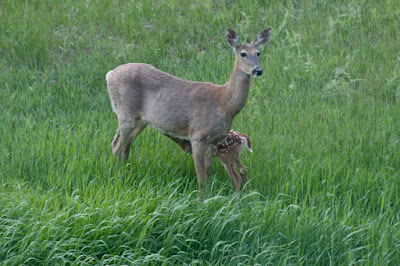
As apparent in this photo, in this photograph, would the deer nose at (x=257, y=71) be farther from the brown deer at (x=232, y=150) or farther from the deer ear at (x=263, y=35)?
the brown deer at (x=232, y=150)

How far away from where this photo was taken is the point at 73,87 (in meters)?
9.34

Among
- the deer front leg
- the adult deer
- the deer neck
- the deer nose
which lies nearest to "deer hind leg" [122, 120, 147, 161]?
the adult deer

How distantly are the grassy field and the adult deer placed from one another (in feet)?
1.29

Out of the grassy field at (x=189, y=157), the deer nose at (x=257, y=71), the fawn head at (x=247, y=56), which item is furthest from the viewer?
the fawn head at (x=247, y=56)

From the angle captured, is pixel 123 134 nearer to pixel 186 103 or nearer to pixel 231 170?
pixel 186 103

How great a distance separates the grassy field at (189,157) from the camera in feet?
17.5

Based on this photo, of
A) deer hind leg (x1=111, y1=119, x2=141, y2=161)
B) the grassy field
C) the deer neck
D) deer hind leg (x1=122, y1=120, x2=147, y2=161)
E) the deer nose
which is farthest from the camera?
deer hind leg (x1=122, y1=120, x2=147, y2=161)

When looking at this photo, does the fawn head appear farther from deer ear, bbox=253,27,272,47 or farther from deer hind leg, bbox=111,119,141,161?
deer hind leg, bbox=111,119,141,161

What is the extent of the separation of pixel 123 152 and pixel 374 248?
3.21 metres

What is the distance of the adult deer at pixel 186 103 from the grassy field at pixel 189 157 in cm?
39

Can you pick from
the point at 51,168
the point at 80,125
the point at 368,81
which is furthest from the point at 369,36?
the point at 51,168

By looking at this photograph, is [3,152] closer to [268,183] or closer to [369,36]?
[268,183]

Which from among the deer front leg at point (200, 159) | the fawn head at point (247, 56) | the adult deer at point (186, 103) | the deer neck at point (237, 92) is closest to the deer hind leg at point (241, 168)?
the adult deer at point (186, 103)

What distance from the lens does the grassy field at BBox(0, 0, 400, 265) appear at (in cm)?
534
